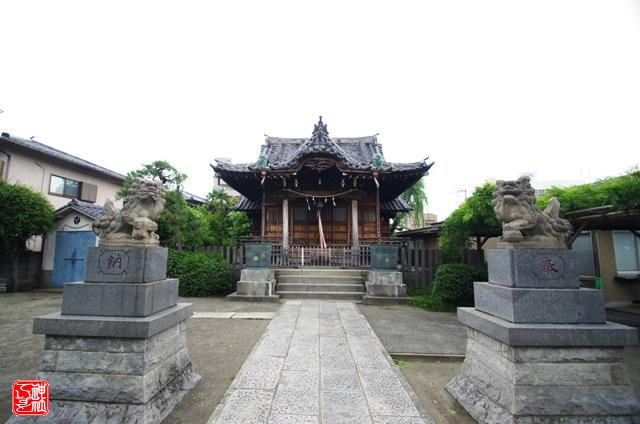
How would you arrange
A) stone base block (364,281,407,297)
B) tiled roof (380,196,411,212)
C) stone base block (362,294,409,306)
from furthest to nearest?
tiled roof (380,196,411,212)
stone base block (364,281,407,297)
stone base block (362,294,409,306)

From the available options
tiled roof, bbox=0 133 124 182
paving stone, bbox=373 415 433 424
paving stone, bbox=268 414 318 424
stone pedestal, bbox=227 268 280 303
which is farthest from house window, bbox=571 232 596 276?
tiled roof, bbox=0 133 124 182

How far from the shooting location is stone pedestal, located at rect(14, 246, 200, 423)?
2604mm

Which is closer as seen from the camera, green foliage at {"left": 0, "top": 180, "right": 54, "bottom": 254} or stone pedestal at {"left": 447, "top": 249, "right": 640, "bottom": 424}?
stone pedestal at {"left": 447, "top": 249, "right": 640, "bottom": 424}

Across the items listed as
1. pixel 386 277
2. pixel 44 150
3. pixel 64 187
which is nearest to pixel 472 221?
pixel 386 277

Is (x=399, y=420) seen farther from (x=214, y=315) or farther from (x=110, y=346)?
(x=214, y=315)

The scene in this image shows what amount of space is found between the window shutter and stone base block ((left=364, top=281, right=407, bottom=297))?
65.6 feet

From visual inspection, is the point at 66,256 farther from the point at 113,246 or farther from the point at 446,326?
the point at 446,326

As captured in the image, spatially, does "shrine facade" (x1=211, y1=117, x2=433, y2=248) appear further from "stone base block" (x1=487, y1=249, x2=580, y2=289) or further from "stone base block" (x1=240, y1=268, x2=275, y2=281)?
"stone base block" (x1=487, y1=249, x2=580, y2=289)

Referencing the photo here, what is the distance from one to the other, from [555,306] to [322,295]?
7190 millimetres

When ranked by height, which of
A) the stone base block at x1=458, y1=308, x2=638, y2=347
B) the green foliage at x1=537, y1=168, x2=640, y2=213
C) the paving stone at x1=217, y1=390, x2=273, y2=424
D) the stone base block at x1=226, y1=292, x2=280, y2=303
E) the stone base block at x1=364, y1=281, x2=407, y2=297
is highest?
the green foliage at x1=537, y1=168, x2=640, y2=213

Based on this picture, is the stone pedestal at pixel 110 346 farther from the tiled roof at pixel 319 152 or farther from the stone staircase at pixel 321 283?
the tiled roof at pixel 319 152

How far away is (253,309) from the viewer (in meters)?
7.84

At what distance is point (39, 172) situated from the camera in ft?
51.1

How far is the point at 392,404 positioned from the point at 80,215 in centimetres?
1703
